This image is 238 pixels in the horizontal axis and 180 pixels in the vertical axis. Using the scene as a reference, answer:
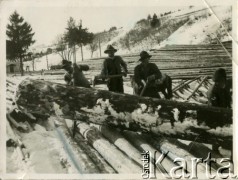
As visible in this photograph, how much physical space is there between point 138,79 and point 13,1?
60 cm

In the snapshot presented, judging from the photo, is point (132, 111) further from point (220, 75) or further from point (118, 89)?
point (220, 75)

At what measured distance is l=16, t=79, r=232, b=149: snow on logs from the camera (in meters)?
1.46

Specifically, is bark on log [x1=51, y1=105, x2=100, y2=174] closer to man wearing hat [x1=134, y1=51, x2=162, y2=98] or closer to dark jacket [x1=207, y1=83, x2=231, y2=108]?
man wearing hat [x1=134, y1=51, x2=162, y2=98]

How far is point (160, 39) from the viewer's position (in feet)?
5.08

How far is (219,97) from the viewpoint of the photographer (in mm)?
1486

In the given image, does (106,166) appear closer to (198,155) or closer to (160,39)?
(198,155)

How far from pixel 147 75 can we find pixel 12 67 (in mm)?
544

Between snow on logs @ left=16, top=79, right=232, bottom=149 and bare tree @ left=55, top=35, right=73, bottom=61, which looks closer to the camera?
snow on logs @ left=16, top=79, right=232, bottom=149

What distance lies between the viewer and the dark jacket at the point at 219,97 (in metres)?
1.49

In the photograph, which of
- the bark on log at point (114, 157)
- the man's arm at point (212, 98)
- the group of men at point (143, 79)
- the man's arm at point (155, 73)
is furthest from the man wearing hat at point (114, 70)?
the man's arm at point (212, 98)

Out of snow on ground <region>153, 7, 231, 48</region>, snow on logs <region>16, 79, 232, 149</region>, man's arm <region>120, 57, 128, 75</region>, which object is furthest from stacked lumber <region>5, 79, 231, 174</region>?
snow on ground <region>153, 7, 231, 48</region>

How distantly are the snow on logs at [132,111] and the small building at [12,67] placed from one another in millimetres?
59

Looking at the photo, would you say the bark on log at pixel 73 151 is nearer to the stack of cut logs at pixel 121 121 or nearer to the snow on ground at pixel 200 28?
the stack of cut logs at pixel 121 121

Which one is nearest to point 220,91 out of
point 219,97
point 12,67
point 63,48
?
point 219,97
